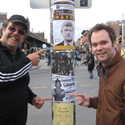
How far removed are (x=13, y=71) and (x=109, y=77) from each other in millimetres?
902

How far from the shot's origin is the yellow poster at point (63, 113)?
363cm

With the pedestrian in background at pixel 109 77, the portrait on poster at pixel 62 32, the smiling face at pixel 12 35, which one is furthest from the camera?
the portrait on poster at pixel 62 32

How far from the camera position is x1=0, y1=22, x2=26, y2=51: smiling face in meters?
3.13

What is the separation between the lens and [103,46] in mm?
2693

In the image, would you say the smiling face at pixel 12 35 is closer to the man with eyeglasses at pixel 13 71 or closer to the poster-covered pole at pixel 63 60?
the man with eyeglasses at pixel 13 71

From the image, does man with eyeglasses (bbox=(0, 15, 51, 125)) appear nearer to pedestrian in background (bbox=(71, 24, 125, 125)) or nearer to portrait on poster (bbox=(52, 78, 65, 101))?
portrait on poster (bbox=(52, 78, 65, 101))

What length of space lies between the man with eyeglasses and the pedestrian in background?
2.44 feet

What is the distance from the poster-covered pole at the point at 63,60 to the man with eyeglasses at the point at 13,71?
418mm

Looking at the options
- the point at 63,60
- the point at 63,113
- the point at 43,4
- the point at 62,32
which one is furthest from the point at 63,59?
the point at 43,4

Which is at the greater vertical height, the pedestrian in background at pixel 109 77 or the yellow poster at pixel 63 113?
the pedestrian in background at pixel 109 77

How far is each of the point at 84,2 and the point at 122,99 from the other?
1.75 metres

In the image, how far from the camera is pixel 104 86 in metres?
2.73

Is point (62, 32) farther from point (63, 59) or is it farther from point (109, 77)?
point (109, 77)

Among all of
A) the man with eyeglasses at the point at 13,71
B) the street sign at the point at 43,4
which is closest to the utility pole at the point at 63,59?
the street sign at the point at 43,4
